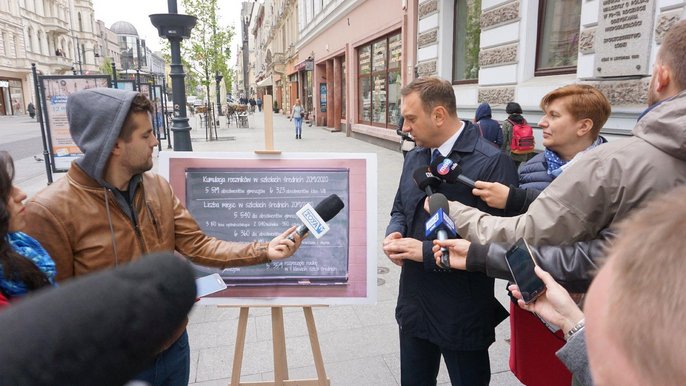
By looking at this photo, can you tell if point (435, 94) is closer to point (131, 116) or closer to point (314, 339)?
point (131, 116)

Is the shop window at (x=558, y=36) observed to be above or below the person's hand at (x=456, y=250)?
above

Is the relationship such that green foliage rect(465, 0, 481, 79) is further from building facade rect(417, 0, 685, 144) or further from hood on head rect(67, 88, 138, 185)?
hood on head rect(67, 88, 138, 185)

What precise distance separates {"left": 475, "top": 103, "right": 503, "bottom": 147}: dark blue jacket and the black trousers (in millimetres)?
4856

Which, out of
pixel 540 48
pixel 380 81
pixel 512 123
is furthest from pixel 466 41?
pixel 380 81

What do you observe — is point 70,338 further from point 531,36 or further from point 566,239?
point 531,36

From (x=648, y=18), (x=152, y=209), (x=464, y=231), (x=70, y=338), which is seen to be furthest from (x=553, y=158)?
(x=648, y=18)

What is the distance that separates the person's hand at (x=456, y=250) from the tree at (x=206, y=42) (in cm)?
1900

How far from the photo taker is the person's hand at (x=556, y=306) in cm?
127

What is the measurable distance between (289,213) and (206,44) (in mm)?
19915

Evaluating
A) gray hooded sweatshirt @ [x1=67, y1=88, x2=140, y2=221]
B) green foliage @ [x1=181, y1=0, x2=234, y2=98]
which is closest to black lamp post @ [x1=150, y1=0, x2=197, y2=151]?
gray hooded sweatshirt @ [x1=67, y1=88, x2=140, y2=221]

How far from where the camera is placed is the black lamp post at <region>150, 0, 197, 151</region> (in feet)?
24.0

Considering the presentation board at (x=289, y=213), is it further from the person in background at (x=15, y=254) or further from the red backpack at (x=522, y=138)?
the red backpack at (x=522, y=138)

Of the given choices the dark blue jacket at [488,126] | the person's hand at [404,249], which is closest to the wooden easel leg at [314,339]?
the person's hand at [404,249]

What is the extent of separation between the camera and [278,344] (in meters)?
2.78
